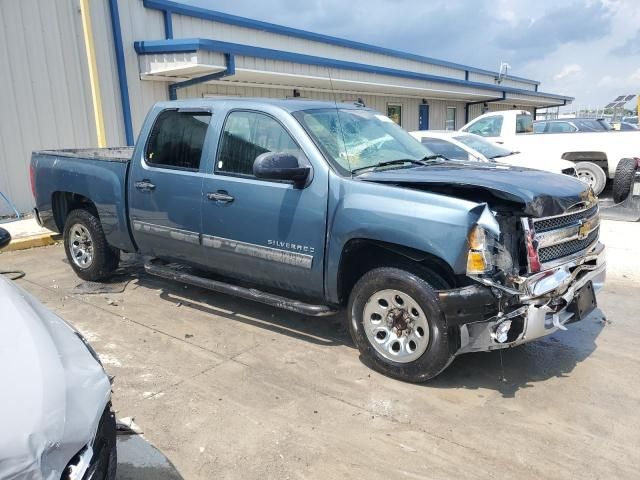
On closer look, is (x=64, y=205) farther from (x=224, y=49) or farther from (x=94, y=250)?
(x=224, y=49)

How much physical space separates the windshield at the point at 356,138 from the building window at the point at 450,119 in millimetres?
20452

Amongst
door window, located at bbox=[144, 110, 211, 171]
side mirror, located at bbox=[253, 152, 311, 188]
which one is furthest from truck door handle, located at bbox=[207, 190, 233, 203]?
side mirror, located at bbox=[253, 152, 311, 188]

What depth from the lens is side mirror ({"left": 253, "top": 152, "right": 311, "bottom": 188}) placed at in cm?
400

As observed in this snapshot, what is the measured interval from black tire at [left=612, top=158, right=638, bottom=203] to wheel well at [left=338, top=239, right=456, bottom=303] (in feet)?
25.6

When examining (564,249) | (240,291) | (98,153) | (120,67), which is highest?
(120,67)

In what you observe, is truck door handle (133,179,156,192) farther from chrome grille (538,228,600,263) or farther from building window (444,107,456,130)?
building window (444,107,456,130)

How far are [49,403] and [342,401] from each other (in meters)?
2.13

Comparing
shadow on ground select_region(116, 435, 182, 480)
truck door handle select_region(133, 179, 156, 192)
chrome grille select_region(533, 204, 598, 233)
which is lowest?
shadow on ground select_region(116, 435, 182, 480)

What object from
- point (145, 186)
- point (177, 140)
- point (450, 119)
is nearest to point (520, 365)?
point (177, 140)

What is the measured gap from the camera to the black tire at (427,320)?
3639mm

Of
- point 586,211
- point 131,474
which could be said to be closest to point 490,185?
point 586,211

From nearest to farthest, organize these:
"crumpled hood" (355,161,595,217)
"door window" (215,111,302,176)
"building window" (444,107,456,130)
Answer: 1. "crumpled hood" (355,161,595,217)
2. "door window" (215,111,302,176)
3. "building window" (444,107,456,130)

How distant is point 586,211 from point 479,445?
2.02m

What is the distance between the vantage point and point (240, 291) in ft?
15.6
